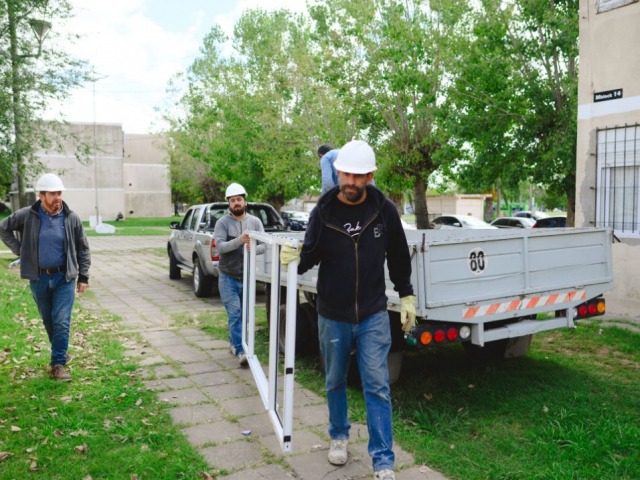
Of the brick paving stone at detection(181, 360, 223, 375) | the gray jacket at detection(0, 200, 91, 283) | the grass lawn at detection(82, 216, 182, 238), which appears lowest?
the grass lawn at detection(82, 216, 182, 238)

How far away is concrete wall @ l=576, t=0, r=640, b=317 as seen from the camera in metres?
8.64

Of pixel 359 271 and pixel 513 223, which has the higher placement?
pixel 359 271

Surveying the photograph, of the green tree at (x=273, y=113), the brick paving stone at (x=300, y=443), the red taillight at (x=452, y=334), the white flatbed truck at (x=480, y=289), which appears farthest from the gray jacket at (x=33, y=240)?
the green tree at (x=273, y=113)

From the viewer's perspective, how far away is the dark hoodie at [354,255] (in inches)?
147

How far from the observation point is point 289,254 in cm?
386

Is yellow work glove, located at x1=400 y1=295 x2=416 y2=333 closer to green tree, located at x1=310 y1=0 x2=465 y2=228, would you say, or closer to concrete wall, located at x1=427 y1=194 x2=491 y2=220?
green tree, located at x1=310 y1=0 x2=465 y2=228

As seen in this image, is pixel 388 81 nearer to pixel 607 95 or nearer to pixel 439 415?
pixel 607 95

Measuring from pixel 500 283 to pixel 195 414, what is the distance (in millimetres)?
2737

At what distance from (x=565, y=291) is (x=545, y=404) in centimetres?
101

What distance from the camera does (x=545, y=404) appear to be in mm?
4977

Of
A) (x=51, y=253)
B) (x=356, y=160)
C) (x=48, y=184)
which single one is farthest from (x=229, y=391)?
(x=356, y=160)

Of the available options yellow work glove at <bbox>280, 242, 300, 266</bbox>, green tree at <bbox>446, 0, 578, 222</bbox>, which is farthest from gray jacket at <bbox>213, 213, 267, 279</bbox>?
green tree at <bbox>446, 0, 578, 222</bbox>

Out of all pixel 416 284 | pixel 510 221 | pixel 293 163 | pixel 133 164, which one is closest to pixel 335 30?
pixel 293 163

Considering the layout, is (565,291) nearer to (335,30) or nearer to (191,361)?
(191,361)
